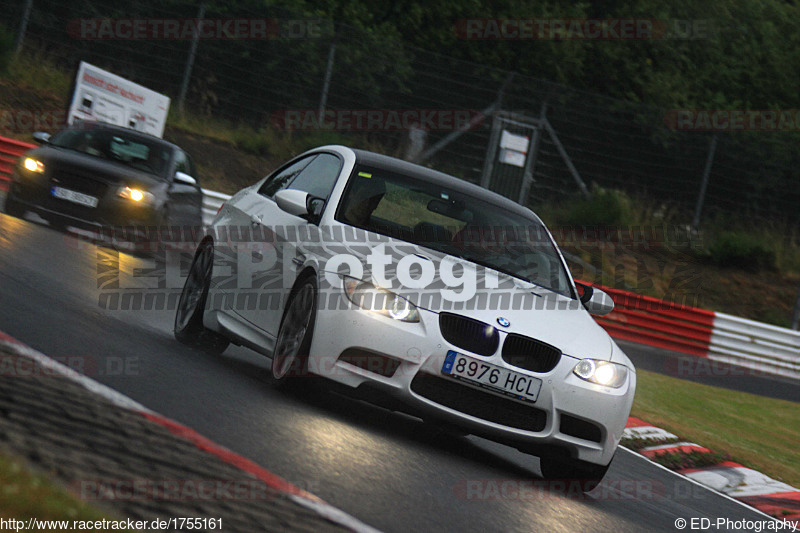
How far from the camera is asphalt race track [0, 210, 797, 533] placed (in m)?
5.36

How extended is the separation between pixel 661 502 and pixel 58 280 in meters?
5.65

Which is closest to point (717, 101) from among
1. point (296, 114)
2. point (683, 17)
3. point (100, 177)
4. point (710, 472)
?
point (683, 17)

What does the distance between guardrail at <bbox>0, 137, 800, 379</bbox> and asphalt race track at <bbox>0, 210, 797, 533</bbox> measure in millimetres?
11590

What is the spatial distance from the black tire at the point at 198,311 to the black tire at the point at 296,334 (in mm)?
1578

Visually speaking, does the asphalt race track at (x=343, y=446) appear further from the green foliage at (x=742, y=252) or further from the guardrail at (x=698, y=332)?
the green foliage at (x=742, y=252)

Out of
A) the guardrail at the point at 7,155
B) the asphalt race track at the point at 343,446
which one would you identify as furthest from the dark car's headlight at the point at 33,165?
the asphalt race track at the point at 343,446

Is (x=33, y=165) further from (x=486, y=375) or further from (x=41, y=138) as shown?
(x=486, y=375)

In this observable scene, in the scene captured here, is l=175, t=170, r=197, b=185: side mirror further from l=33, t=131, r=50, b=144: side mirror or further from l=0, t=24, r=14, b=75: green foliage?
l=0, t=24, r=14, b=75: green foliage

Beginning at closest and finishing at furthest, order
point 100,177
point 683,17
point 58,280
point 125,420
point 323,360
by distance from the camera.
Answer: point 125,420 < point 323,360 < point 58,280 < point 100,177 < point 683,17

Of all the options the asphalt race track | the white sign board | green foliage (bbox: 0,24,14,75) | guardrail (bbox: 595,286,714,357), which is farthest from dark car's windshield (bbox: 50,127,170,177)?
green foliage (bbox: 0,24,14,75)

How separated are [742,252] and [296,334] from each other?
72.0 ft

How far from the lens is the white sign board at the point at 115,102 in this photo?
21859 millimetres

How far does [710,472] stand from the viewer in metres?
9.44

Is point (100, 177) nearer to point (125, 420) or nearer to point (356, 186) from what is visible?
point (356, 186)
